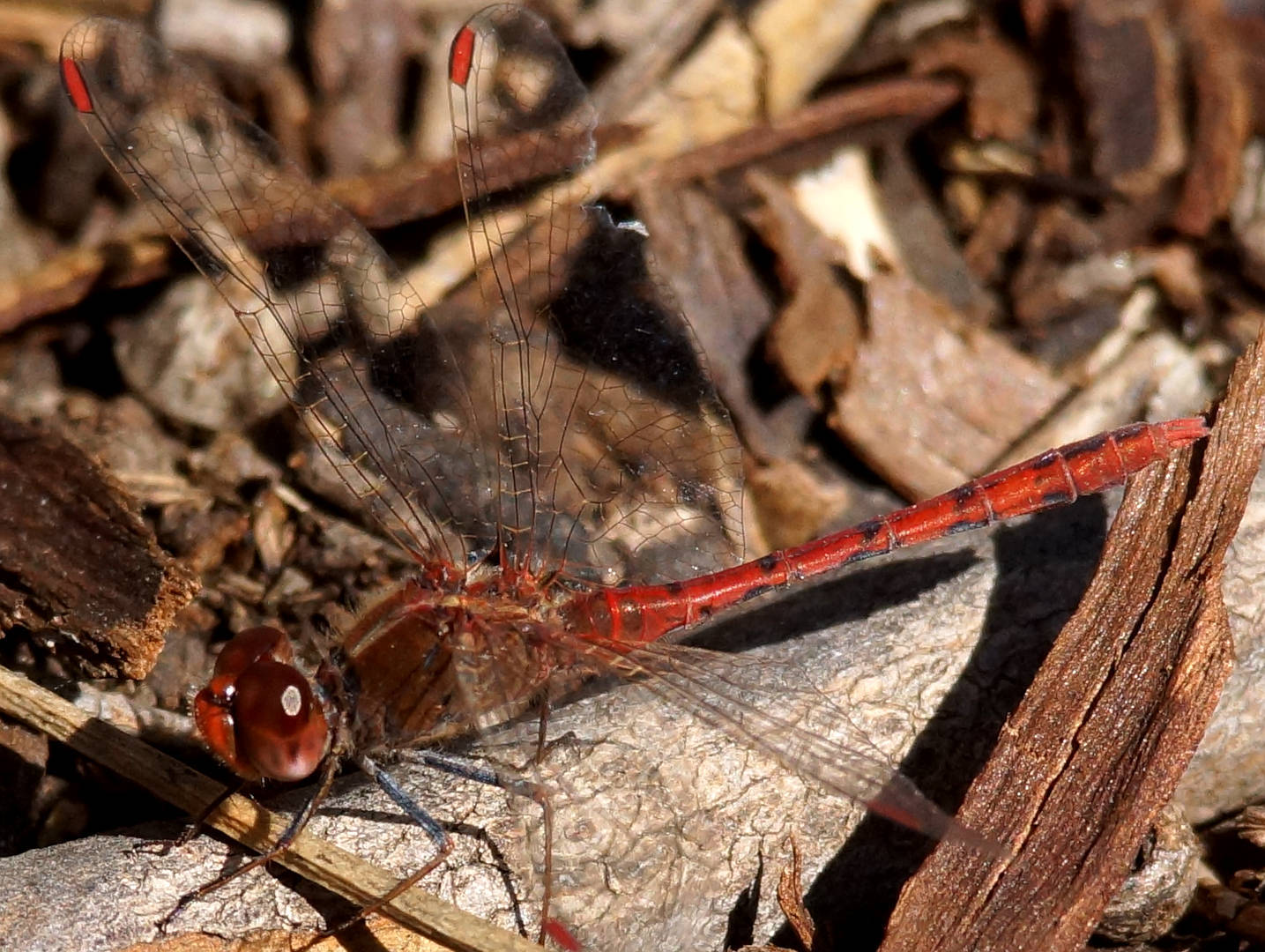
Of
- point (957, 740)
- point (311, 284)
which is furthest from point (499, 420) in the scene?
point (957, 740)

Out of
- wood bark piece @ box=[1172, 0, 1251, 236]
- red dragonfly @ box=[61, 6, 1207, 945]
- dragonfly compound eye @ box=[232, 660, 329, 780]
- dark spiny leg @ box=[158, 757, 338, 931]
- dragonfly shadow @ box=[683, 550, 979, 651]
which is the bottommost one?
dark spiny leg @ box=[158, 757, 338, 931]

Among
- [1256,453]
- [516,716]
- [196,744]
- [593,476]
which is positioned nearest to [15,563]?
[196,744]

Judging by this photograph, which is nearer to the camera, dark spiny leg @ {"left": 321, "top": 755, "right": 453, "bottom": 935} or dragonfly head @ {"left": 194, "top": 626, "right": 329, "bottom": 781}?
dark spiny leg @ {"left": 321, "top": 755, "right": 453, "bottom": 935}

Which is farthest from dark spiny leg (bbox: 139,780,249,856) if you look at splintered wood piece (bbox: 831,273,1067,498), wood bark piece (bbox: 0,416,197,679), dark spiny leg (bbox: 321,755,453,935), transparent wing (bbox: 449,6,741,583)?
splintered wood piece (bbox: 831,273,1067,498)

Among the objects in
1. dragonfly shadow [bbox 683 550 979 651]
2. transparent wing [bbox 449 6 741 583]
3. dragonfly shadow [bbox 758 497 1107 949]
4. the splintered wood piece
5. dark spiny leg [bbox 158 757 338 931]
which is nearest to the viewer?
dark spiny leg [bbox 158 757 338 931]

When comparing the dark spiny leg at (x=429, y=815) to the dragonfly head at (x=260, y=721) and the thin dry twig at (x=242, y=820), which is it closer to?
the thin dry twig at (x=242, y=820)

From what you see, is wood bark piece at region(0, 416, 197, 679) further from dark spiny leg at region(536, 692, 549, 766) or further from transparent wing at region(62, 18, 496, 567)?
dark spiny leg at region(536, 692, 549, 766)
